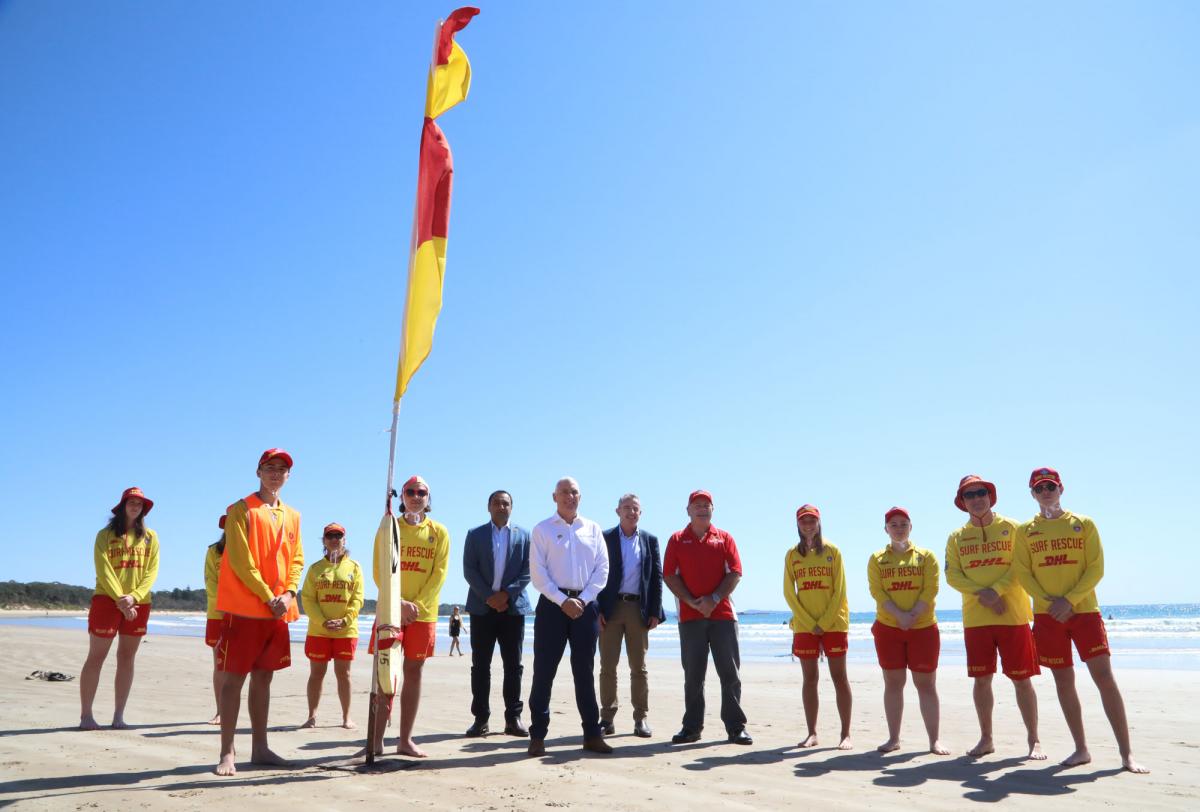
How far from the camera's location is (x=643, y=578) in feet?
22.8

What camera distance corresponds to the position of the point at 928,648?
592 cm

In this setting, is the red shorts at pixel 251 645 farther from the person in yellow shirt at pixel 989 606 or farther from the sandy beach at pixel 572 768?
the person in yellow shirt at pixel 989 606

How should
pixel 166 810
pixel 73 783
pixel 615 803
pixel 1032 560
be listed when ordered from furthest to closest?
pixel 1032 560
pixel 73 783
pixel 615 803
pixel 166 810

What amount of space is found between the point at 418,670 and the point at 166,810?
205 cm

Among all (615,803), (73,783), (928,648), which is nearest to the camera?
(615,803)

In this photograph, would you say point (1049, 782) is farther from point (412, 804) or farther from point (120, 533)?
point (120, 533)

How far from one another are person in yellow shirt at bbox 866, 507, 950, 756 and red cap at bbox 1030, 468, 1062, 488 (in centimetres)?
96

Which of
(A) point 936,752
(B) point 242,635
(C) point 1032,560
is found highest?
(C) point 1032,560

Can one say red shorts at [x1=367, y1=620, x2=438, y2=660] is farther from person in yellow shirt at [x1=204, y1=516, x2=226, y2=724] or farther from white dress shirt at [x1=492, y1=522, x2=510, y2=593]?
person in yellow shirt at [x1=204, y1=516, x2=226, y2=724]

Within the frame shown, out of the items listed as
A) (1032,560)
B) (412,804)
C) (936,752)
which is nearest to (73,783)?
(412,804)

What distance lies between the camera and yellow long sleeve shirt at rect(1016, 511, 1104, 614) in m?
5.31

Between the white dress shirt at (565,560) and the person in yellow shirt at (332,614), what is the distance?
219 cm

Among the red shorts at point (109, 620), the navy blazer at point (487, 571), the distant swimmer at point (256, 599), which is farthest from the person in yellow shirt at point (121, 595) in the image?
the navy blazer at point (487, 571)

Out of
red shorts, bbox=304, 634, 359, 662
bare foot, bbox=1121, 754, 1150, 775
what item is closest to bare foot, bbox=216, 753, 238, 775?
red shorts, bbox=304, 634, 359, 662
